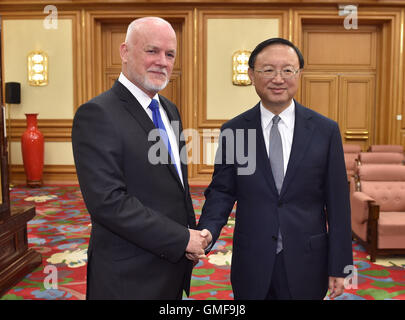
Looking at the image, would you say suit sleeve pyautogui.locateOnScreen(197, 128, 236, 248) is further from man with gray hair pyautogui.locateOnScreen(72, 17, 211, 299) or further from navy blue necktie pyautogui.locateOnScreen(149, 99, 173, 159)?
navy blue necktie pyautogui.locateOnScreen(149, 99, 173, 159)

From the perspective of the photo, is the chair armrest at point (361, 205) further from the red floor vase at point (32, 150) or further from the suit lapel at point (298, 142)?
the red floor vase at point (32, 150)

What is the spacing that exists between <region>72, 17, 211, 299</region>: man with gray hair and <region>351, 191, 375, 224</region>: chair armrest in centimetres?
307

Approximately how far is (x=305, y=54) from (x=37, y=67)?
5.61 m

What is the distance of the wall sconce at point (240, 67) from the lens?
8.27 metres

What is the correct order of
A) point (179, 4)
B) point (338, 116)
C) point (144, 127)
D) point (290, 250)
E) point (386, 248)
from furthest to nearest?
point (338, 116) < point (179, 4) < point (386, 248) < point (290, 250) < point (144, 127)

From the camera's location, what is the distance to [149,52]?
61.0 inches

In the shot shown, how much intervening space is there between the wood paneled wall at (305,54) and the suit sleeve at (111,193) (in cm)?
693

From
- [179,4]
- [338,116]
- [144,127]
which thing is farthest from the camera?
[338,116]

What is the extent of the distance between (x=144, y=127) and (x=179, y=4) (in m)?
→ 7.26

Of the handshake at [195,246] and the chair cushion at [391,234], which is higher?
the handshake at [195,246]

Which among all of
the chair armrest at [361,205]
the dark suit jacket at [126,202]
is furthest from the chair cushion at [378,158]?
the dark suit jacket at [126,202]

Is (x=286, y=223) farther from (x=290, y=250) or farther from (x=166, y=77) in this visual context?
(x=166, y=77)

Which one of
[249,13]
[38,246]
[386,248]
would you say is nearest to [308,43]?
[249,13]
